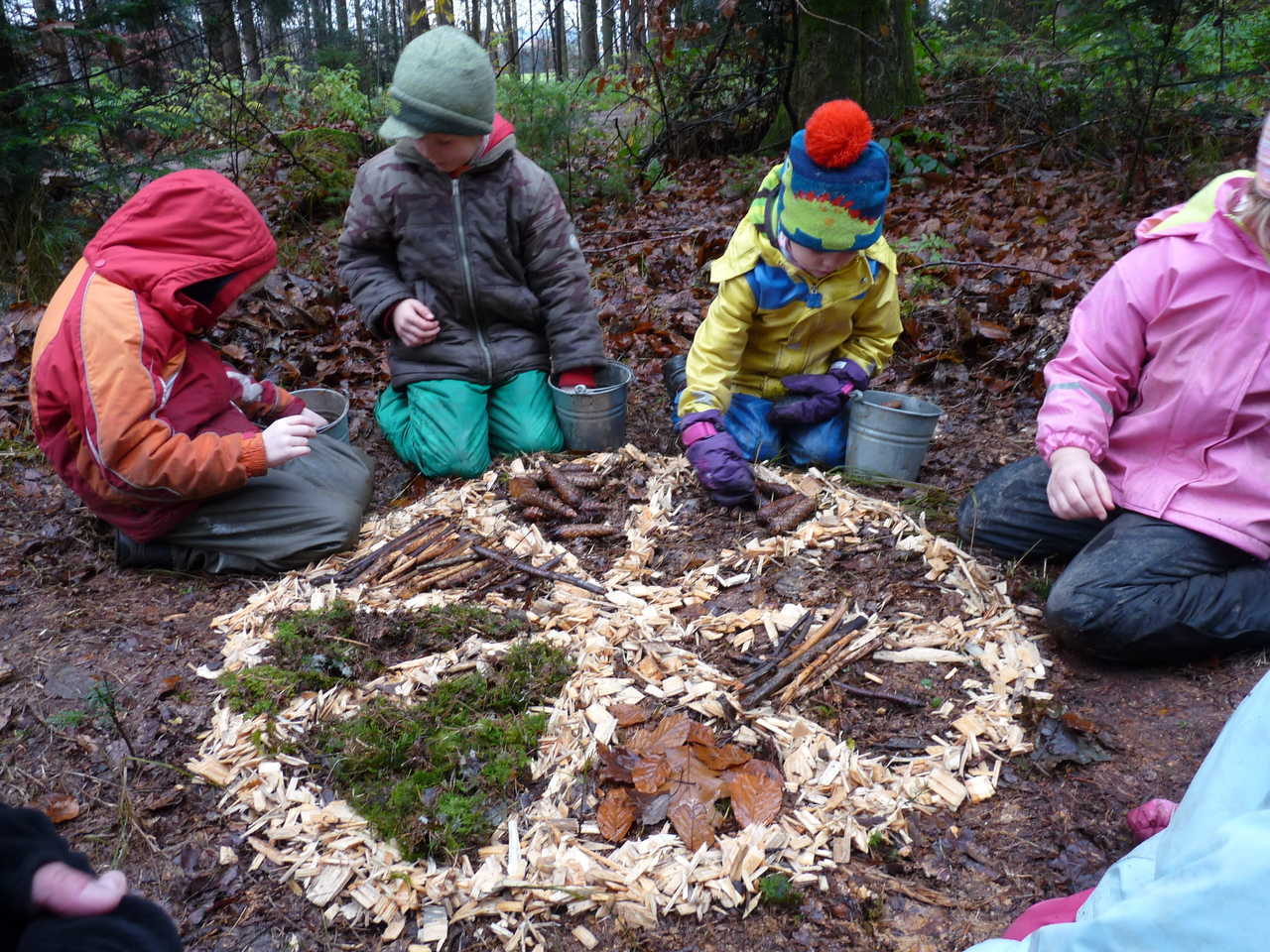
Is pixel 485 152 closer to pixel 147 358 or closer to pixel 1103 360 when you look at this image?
pixel 147 358

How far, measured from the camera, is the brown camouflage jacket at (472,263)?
13.4 ft

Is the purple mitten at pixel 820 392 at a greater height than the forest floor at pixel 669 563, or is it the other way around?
the purple mitten at pixel 820 392

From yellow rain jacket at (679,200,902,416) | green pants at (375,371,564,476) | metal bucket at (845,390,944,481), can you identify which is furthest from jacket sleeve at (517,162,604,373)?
metal bucket at (845,390,944,481)

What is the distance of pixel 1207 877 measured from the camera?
95 cm

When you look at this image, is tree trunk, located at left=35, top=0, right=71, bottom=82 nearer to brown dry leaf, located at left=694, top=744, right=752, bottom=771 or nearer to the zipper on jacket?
the zipper on jacket

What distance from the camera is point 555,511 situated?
150 inches

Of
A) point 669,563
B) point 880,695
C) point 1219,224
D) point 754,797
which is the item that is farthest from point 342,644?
point 1219,224

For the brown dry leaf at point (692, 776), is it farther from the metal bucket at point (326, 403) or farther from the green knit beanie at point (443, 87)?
the green knit beanie at point (443, 87)

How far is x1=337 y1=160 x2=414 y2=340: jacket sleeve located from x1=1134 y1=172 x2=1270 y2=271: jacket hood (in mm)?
3186

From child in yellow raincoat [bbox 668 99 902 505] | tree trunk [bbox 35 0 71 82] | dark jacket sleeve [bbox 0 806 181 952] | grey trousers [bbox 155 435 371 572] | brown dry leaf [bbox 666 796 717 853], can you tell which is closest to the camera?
dark jacket sleeve [bbox 0 806 181 952]

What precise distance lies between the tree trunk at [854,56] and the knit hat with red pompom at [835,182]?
17.2 feet

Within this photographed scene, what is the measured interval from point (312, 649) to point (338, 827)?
2.54ft

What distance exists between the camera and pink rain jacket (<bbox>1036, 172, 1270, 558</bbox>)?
8.83 feet

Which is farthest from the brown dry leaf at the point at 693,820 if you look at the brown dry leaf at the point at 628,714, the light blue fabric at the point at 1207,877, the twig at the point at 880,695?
the light blue fabric at the point at 1207,877
